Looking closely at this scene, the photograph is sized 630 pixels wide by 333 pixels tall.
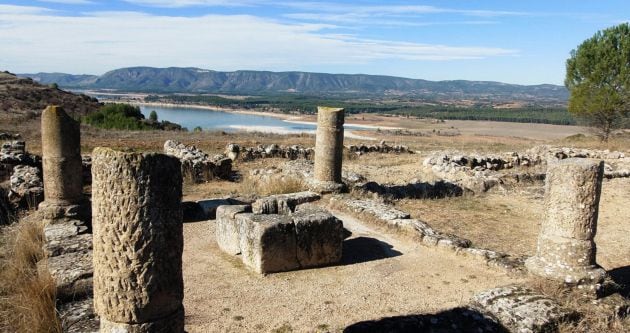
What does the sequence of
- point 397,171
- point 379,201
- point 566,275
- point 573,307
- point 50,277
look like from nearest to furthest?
1. point 50,277
2. point 573,307
3. point 566,275
4. point 379,201
5. point 397,171

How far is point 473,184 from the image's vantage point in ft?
49.1

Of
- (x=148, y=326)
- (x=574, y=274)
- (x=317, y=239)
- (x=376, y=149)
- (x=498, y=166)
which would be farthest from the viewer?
(x=376, y=149)

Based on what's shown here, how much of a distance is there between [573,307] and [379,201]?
605 centimetres

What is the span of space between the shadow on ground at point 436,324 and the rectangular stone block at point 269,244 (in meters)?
2.21

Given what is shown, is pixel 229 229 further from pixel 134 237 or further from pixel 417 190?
pixel 417 190

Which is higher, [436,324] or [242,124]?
[436,324]

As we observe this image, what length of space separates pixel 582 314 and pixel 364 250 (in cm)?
372

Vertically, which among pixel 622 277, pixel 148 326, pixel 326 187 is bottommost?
pixel 622 277

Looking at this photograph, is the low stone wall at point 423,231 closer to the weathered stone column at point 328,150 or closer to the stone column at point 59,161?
the weathered stone column at point 328,150

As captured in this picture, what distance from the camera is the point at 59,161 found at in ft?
30.6

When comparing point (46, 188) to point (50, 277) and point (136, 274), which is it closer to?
point (50, 277)

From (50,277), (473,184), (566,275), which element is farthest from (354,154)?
(50,277)

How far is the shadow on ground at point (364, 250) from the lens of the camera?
8258 mm

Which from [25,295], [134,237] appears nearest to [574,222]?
[134,237]
